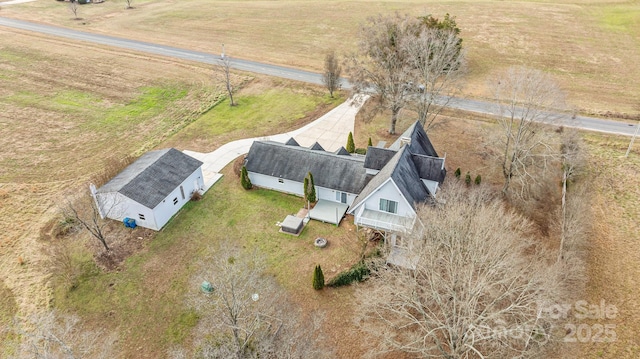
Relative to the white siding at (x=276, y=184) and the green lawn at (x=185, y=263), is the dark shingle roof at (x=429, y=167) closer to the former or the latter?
the green lawn at (x=185, y=263)

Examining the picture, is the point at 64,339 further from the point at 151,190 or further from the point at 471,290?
the point at 471,290

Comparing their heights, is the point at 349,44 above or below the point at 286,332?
above

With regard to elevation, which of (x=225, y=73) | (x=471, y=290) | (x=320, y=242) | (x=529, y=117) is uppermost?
(x=529, y=117)

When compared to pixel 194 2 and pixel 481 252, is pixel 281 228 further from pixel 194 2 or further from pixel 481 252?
pixel 194 2

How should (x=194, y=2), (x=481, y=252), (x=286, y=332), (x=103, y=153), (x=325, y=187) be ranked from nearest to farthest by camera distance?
1. (x=481, y=252)
2. (x=286, y=332)
3. (x=325, y=187)
4. (x=103, y=153)
5. (x=194, y=2)

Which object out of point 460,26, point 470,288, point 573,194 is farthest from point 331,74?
point 460,26

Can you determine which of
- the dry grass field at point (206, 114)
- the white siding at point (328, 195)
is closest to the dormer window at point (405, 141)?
the white siding at point (328, 195)

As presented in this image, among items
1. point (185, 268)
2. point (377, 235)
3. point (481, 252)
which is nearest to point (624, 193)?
point (377, 235)
